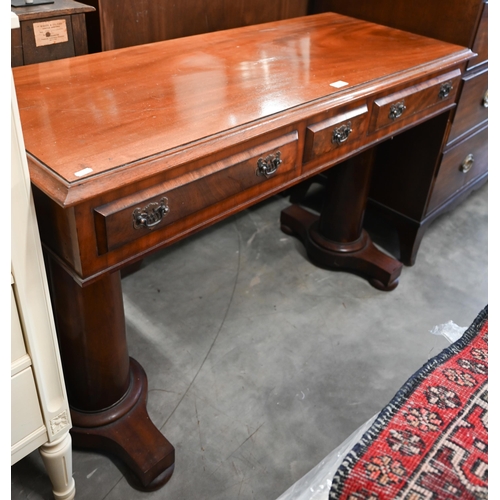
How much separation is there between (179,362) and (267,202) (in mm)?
1069

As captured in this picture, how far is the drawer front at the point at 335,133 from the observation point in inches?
52.1

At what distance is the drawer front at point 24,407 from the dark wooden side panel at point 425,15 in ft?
5.33

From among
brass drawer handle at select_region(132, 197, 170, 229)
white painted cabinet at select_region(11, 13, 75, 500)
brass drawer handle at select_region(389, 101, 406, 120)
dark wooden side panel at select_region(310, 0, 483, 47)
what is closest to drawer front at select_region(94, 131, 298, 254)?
brass drawer handle at select_region(132, 197, 170, 229)

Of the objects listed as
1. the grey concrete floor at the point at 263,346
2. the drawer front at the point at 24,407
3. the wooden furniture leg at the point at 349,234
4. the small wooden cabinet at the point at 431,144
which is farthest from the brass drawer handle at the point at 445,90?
the drawer front at the point at 24,407

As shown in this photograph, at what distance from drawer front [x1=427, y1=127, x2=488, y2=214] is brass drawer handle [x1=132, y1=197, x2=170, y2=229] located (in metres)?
1.34

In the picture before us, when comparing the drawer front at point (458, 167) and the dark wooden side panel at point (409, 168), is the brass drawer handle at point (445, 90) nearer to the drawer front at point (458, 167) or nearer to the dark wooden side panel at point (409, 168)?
the dark wooden side panel at point (409, 168)

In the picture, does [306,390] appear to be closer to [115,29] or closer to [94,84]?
[94,84]

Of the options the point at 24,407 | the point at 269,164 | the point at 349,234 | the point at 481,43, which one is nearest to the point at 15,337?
the point at 24,407

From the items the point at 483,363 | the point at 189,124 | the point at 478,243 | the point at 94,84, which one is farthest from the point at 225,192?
the point at 478,243

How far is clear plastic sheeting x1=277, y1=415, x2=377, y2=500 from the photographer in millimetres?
1140

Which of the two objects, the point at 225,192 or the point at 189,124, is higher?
the point at 189,124

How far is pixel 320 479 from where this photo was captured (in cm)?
120

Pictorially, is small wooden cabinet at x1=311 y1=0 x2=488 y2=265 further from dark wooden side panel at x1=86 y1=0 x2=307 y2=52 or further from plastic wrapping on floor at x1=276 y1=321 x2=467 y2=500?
plastic wrapping on floor at x1=276 y1=321 x2=467 y2=500
